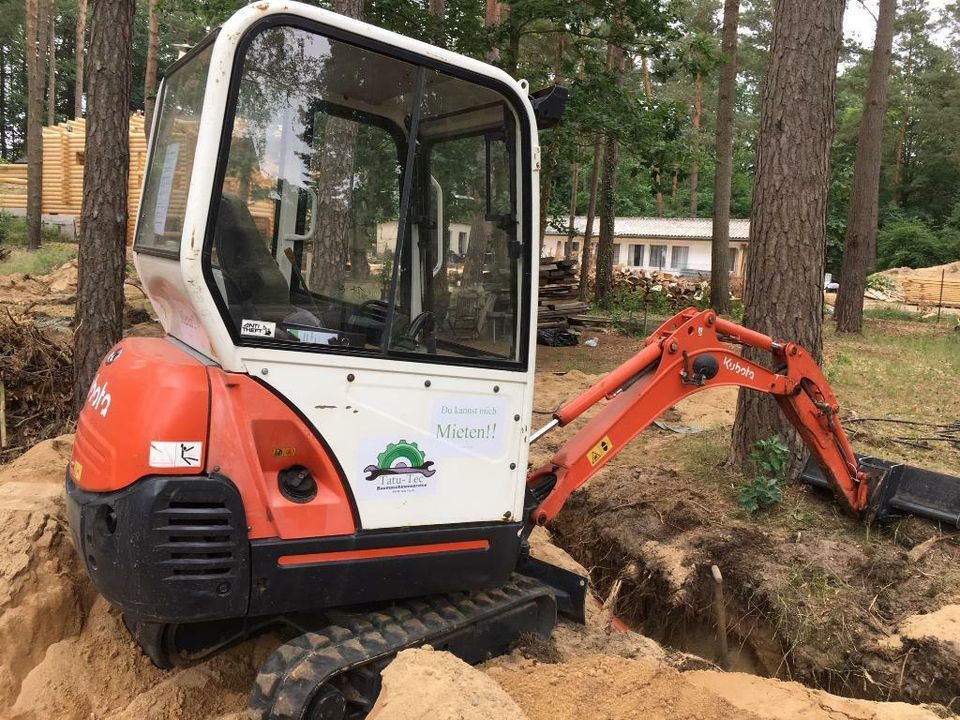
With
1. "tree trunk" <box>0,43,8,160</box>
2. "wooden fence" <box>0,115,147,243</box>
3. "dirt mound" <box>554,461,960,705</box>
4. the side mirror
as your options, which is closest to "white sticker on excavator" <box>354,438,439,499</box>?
the side mirror

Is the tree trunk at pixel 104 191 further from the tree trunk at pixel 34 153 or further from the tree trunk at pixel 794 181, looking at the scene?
the tree trunk at pixel 34 153

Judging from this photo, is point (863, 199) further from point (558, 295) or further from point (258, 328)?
point (258, 328)

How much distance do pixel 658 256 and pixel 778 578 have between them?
39.5 meters

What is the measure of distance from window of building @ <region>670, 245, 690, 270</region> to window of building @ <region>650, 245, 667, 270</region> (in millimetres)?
374

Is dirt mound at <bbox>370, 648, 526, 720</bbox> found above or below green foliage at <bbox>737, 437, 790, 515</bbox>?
below

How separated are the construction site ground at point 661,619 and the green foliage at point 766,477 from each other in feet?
0.34

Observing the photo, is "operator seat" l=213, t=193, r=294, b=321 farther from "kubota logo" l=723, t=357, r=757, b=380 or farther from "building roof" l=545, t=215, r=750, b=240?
"building roof" l=545, t=215, r=750, b=240

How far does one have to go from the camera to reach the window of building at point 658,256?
4266cm

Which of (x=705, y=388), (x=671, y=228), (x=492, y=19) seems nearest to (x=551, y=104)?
(x=705, y=388)

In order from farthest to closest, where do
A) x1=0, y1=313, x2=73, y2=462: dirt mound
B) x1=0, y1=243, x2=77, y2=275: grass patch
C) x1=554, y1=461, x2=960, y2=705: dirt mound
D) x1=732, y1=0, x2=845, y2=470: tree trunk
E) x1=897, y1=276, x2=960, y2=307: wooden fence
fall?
x1=897, y1=276, x2=960, y2=307: wooden fence → x1=0, y1=243, x2=77, y2=275: grass patch → x1=0, y1=313, x2=73, y2=462: dirt mound → x1=732, y1=0, x2=845, y2=470: tree trunk → x1=554, y1=461, x2=960, y2=705: dirt mound

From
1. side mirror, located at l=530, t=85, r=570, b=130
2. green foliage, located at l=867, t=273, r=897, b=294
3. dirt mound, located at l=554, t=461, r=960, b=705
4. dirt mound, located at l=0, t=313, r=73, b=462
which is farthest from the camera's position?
green foliage, located at l=867, t=273, r=897, b=294

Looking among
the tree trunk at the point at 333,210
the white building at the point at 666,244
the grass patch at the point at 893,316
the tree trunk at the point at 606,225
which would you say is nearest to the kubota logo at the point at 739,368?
the tree trunk at the point at 333,210

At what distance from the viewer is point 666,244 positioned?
42281 mm

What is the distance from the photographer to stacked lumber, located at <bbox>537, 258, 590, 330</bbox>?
14.9 meters
